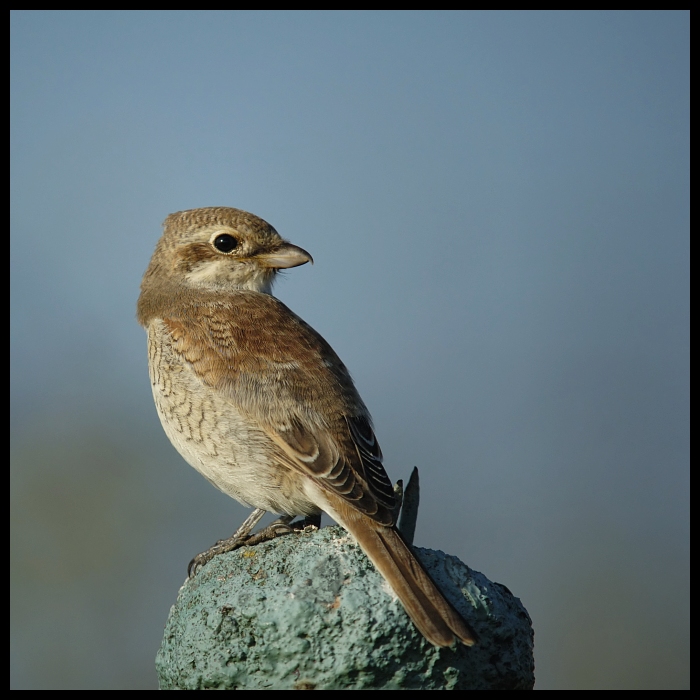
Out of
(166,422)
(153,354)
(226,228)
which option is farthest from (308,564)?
(226,228)

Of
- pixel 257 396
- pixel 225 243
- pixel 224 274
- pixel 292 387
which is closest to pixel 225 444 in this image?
pixel 257 396

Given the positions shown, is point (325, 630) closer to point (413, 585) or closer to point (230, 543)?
point (413, 585)

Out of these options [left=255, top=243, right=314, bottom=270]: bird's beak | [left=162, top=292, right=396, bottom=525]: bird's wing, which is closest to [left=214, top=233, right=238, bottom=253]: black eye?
[left=255, top=243, right=314, bottom=270]: bird's beak

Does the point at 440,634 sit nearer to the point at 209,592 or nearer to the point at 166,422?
the point at 209,592

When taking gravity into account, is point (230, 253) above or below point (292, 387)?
above

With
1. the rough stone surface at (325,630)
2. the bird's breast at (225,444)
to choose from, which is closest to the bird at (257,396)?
the bird's breast at (225,444)

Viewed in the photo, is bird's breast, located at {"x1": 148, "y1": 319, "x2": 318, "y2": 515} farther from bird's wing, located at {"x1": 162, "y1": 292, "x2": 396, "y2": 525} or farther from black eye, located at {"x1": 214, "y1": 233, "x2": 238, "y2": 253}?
black eye, located at {"x1": 214, "y1": 233, "x2": 238, "y2": 253}
